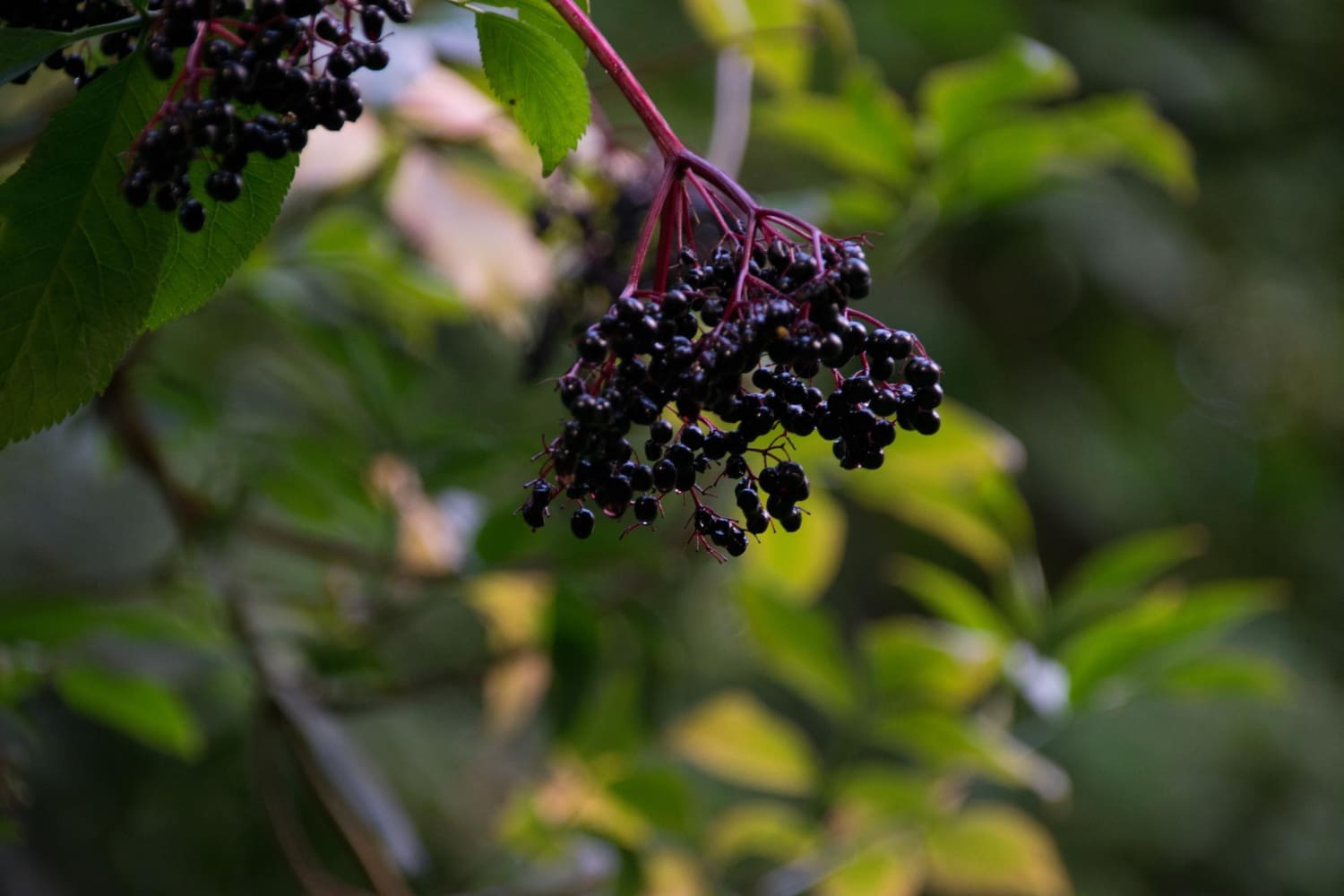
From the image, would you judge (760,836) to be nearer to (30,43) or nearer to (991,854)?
(991,854)

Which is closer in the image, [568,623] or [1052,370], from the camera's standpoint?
[568,623]

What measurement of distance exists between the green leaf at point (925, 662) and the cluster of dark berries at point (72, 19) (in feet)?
4.29

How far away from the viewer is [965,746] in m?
1.57

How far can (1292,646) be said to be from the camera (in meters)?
3.99

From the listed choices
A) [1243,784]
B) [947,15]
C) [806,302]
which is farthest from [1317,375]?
[806,302]

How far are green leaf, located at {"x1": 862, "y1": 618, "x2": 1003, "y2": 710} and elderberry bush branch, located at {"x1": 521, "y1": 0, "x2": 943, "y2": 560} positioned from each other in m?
1.01

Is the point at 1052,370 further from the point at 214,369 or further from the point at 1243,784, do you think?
the point at 214,369

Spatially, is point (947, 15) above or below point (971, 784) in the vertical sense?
above

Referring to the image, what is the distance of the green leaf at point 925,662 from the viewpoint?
5.60 ft

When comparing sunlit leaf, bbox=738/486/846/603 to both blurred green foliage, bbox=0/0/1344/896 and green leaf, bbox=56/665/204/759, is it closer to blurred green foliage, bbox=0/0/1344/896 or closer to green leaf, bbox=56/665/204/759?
blurred green foliage, bbox=0/0/1344/896

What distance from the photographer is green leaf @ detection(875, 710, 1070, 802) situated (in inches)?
60.3

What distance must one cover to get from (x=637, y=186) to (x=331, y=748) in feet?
2.77

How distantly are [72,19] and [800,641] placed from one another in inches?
50.9

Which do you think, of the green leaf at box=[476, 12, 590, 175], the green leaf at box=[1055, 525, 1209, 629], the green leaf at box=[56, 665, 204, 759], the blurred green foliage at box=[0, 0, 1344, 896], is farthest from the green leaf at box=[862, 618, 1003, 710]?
the green leaf at box=[476, 12, 590, 175]
